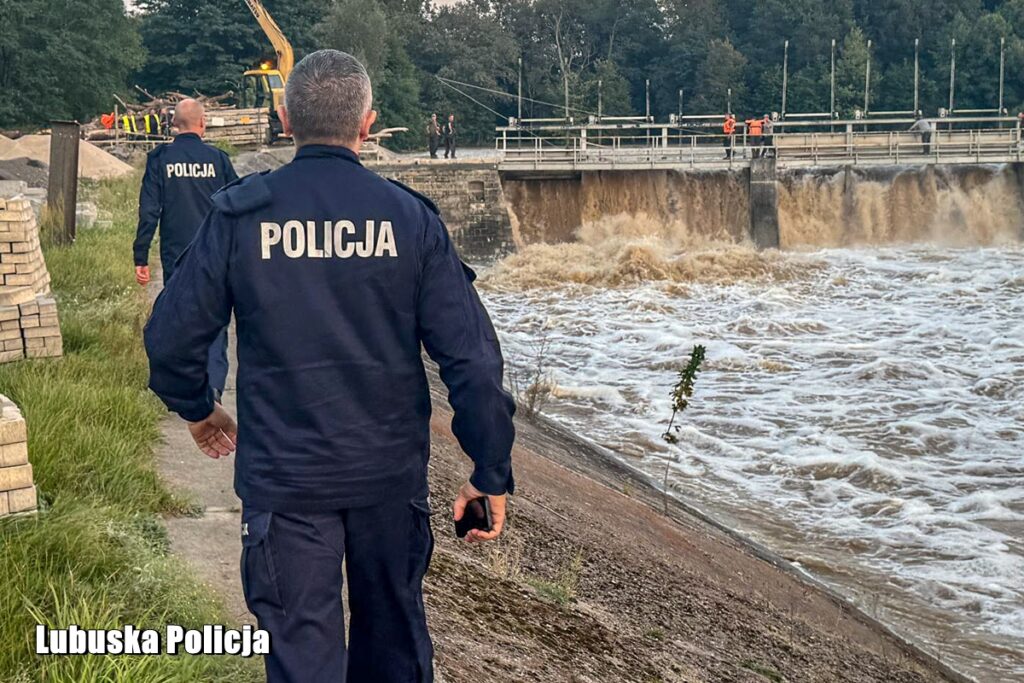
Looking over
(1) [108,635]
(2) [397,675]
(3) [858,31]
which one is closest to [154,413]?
(1) [108,635]

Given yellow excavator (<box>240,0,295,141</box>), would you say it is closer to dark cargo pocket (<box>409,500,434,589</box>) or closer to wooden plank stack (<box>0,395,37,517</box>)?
wooden plank stack (<box>0,395,37,517</box>)

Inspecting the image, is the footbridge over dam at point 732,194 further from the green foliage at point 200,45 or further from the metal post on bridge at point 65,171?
the green foliage at point 200,45

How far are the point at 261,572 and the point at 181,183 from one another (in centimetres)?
454

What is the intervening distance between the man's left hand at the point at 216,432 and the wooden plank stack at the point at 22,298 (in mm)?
4442

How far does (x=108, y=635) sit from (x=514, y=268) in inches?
1057

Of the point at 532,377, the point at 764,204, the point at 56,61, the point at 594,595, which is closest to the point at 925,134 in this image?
the point at 764,204

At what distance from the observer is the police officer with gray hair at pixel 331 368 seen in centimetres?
292

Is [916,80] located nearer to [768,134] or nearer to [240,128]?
[768,134]

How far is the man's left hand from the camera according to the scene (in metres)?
3.25

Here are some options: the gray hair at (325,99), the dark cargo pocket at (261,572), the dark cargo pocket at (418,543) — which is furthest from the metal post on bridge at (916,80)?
the dark cargo pocket at (261,572)

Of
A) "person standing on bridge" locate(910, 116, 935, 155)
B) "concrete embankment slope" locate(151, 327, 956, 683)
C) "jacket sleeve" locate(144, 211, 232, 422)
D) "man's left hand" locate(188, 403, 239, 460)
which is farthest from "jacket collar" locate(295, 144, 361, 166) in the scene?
"person standing on bridge" locate(910, 116, 935, 155)

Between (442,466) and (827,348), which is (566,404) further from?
(442,466)

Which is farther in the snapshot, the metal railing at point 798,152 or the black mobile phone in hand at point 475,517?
the metal railing at point 798,152

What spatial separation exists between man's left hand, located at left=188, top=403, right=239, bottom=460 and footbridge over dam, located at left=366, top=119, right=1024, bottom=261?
1143 inches
